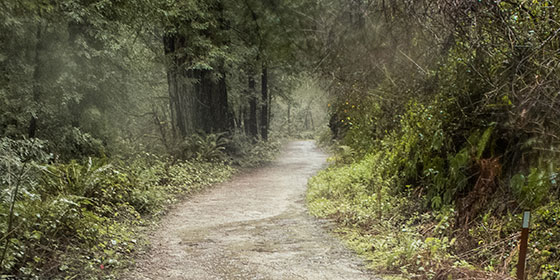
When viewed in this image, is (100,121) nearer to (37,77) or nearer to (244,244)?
(37,77)

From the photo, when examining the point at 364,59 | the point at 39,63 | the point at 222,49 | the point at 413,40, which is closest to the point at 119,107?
the point at 39,63

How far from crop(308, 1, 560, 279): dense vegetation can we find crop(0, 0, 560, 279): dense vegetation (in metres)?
0.03

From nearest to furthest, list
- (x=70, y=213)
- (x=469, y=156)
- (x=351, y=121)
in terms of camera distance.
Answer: (x=70, y=213), (x=469, y=156), (x=351, y=121)

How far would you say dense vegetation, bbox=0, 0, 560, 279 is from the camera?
462 centimetres

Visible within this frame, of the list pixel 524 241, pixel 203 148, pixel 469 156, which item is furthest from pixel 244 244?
pixel 203 148

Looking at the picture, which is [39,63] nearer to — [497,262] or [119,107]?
[119,107]

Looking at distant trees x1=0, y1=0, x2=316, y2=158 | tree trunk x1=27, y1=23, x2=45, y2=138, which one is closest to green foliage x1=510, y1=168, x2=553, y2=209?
distant trees x1=0, y1=0, x2=316, y2=158

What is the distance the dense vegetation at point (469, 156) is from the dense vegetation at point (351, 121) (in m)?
0.03

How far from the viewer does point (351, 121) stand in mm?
13680

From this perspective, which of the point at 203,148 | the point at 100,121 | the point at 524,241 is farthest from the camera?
the point at 203,148

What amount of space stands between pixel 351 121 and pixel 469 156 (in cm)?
799

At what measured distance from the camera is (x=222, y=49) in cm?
1327

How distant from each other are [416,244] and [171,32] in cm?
978

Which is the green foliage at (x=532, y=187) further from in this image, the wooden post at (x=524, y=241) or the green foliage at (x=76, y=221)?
the green foliage at (x=76, y=221)
